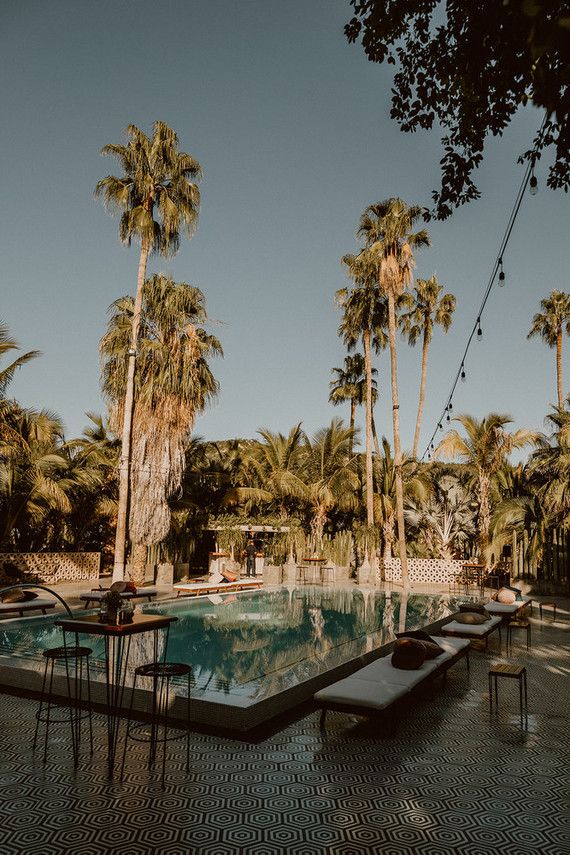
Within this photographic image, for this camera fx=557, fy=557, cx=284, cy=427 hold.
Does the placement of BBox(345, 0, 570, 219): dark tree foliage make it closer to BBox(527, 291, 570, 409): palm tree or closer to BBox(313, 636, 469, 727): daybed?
BBox(313, 636, 469, 727): daybed

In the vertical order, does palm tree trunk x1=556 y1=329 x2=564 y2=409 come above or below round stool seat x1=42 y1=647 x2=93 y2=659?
above

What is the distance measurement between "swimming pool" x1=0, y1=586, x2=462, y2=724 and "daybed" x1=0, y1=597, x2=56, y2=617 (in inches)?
16.6

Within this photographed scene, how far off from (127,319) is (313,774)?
15889 mm

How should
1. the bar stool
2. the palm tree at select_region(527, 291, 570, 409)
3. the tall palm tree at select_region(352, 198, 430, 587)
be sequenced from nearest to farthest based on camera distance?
1. the bar stool
2. the tall palm tree at select_region(352, 198, 430, 587)
3. the palm tree at select_region(527, 291, 570, 409)

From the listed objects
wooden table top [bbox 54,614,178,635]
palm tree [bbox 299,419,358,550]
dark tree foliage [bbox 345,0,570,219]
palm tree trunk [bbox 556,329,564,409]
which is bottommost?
wooden table top [bbox 54,614,178,635]

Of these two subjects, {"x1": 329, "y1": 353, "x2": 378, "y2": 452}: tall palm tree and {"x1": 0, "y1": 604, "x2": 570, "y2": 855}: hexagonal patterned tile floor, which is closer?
{"x1": 0, "y1": 604, "x2": 570, "y2": 855}: hexagonal patterned tile floor

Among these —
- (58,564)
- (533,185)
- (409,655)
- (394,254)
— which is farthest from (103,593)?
(394,254)

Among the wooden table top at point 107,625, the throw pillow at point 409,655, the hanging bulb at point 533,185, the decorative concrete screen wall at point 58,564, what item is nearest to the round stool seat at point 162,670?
the wooden table top at point 107,625

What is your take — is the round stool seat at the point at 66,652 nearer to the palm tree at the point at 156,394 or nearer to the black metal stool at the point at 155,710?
the black metal stool at the point at 155,710

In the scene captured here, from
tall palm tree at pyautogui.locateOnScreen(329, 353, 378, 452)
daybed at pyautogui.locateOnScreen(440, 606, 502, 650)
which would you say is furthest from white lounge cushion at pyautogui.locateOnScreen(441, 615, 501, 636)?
tall palm tree at pyautogui.locateOnScreen(329, 353, 378, 452)

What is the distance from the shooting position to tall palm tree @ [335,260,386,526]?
66.5 ft

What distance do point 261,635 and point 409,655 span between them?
459 cm

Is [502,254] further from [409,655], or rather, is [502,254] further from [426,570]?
[426,570]

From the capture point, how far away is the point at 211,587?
15.5m
